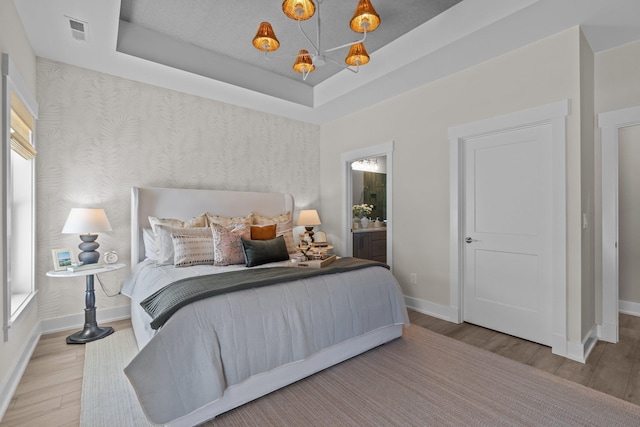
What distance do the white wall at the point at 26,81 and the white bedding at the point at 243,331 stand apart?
0.77 metres

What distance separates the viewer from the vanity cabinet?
5027mm

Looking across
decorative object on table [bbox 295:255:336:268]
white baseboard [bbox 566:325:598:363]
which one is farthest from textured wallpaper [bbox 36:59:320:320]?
white baseboard [bbox 566:325:598:363]

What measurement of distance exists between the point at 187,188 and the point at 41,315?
183cm

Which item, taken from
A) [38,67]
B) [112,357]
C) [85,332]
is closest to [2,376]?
[112,357]

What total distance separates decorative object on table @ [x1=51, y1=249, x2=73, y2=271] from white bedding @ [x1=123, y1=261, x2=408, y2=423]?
788 mm

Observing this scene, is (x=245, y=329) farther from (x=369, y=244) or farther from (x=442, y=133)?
(x=369, y=244)

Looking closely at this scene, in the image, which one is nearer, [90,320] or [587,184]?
[587,184]

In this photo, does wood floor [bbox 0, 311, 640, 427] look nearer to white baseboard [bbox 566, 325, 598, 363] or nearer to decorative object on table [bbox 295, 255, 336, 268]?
white baseboard [bbox 566, 325, 598, 363]

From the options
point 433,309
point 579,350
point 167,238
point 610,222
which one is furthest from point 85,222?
point 610,222

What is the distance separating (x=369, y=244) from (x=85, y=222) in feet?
12.7

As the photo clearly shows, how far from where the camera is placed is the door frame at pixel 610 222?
8.77 feet

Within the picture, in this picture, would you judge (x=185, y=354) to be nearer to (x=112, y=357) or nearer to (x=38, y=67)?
(x=112, y=357)

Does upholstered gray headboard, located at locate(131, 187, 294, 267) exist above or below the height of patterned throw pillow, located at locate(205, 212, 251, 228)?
above

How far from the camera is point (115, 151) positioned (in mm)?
3279
